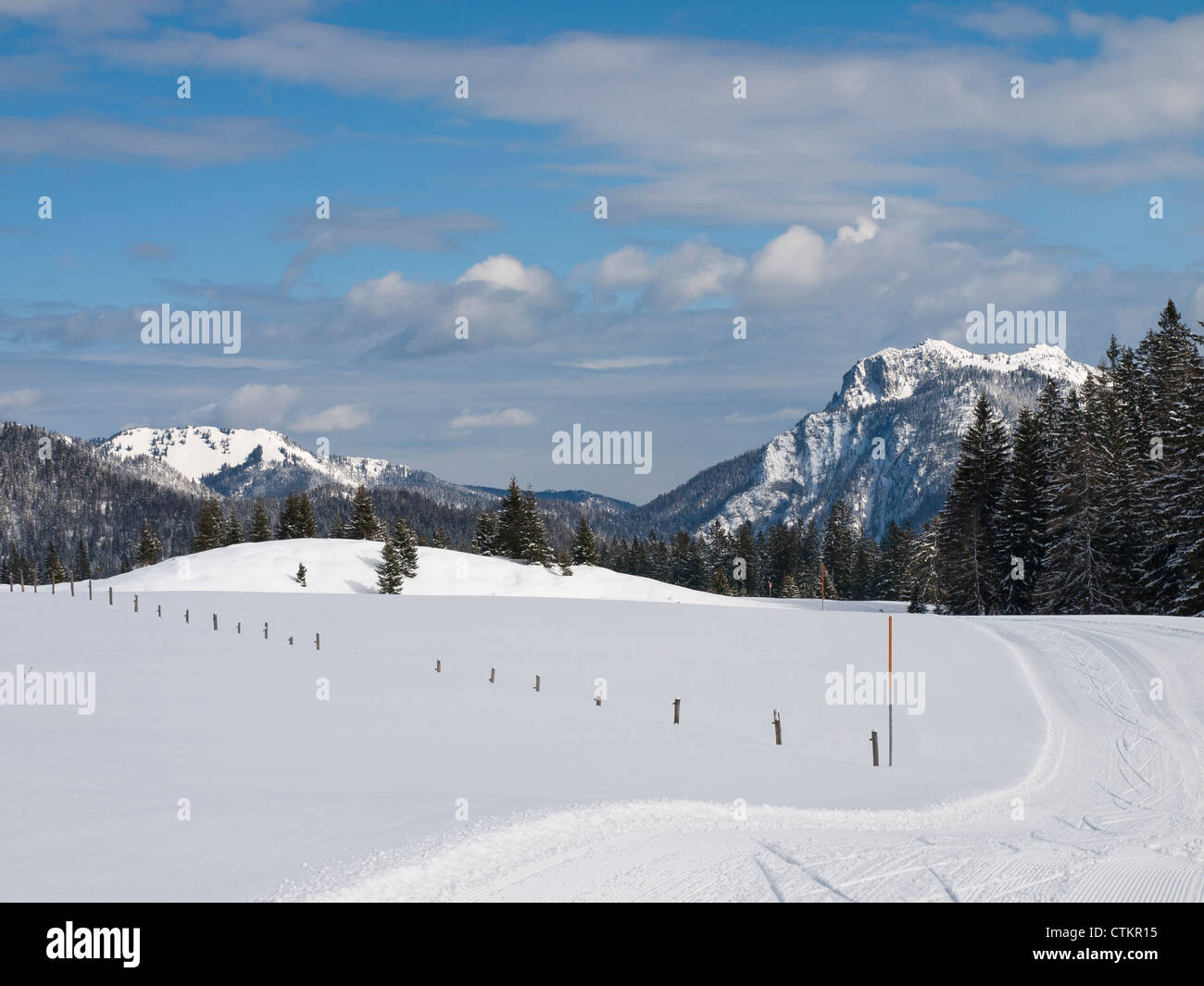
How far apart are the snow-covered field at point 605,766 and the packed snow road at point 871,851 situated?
0.08m

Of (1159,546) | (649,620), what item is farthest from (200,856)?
(1159,546)

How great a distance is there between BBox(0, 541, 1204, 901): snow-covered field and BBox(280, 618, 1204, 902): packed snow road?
8 cm

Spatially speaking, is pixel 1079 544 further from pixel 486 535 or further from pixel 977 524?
pixel 486 535

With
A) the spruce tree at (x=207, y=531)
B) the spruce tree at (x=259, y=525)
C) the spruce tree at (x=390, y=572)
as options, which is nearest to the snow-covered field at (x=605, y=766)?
the spruce tree at (x=390, y=572)

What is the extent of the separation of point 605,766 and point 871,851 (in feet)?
29.6

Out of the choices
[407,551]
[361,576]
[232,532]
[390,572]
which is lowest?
[361,576]

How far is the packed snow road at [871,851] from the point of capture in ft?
39.4

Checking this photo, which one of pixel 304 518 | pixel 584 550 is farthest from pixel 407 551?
pixel 304 518

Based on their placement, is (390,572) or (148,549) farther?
(148,549)

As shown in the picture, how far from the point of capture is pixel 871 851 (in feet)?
46.8

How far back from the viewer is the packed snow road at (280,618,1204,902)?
1202cm

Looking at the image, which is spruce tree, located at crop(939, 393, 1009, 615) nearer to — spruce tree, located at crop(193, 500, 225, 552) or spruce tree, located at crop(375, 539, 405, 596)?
spruce tree, located at crop(375, 539, 405, 596)

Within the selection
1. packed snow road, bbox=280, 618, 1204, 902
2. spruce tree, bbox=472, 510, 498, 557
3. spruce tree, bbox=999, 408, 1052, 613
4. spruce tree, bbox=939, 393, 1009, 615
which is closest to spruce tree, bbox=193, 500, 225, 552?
spruce tree, bbox=472, 510, 498, 557

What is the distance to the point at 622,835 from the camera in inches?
602
